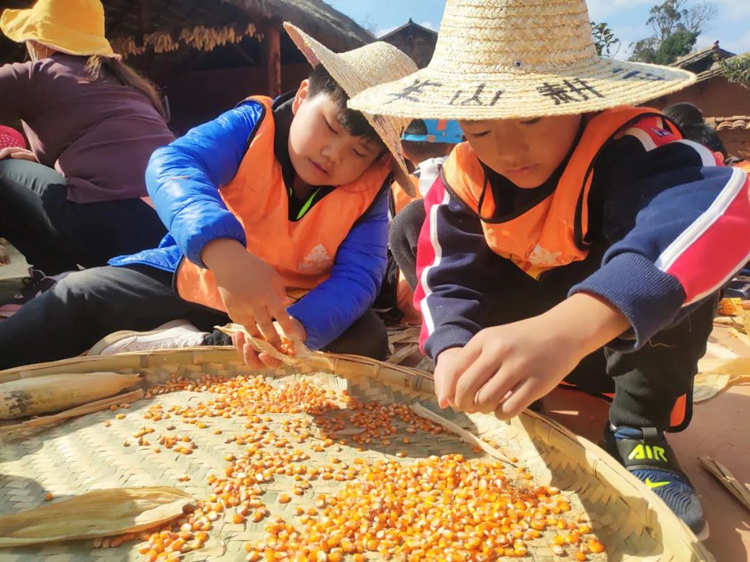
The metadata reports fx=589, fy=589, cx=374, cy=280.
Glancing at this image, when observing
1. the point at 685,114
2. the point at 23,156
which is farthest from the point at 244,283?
the point at 685,114

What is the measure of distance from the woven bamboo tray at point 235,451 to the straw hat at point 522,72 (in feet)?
2.52

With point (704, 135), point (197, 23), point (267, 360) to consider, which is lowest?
point (267, 360)

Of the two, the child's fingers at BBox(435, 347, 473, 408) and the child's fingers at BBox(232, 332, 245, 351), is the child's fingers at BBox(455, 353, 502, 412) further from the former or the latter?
the child's fingers at BBox(232, 332, 245, 351)

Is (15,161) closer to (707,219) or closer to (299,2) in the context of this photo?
(707,219)

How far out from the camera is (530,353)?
0.95m

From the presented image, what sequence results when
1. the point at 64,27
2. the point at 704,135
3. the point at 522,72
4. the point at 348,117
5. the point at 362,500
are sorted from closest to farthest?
the point at 522,72 → the point at 362,500 → the point at 348,117 → the point at 64,27 → the point at 704,135

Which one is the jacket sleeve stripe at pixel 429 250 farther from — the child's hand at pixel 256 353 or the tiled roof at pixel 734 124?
the tiled roof at pixel 734 124

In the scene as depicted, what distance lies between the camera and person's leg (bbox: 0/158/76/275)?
115 inches

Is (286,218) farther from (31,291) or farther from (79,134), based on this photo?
(31,291)

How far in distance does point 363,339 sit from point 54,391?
1005 mm

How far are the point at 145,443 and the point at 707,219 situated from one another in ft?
4.63

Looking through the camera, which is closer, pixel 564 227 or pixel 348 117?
pixel 564 227

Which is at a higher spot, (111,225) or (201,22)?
(201,22)

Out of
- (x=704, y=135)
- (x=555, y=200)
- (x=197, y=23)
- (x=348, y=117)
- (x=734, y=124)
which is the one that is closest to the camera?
(x=555, y=200)
